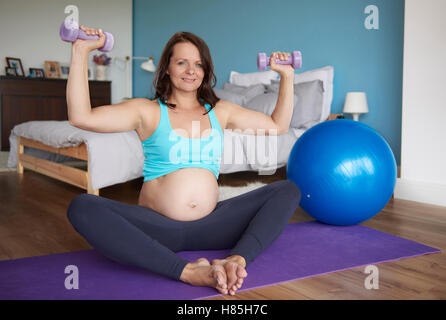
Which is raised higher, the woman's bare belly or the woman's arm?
the woman's arm

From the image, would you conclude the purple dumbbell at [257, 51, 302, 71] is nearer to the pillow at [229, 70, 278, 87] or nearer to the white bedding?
the white bedding

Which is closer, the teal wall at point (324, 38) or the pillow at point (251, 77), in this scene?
the teal wall at point (324, 38)

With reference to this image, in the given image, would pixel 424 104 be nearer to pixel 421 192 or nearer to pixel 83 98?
pixel 421 192

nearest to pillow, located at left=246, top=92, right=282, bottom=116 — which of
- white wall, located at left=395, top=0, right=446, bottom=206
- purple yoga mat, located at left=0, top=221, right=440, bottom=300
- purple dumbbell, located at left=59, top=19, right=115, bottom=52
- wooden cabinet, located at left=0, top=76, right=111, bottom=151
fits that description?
white wall, located at left=395, top=0, right=446, bottom=206

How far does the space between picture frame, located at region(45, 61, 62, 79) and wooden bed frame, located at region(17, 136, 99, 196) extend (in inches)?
95.9

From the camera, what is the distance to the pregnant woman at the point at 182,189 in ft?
4.57

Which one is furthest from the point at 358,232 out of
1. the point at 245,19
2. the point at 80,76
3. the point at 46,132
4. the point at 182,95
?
the point at 245,19

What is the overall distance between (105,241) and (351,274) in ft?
2.86

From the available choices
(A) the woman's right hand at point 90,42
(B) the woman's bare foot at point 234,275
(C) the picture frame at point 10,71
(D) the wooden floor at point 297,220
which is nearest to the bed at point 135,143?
(D) the wooden floor at point 297,220

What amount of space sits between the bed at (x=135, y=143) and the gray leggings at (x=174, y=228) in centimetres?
133

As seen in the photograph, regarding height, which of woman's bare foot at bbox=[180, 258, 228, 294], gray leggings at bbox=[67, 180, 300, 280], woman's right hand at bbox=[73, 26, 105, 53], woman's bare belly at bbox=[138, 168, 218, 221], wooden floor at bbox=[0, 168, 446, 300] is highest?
woman's right hand at bbox=[73, 26, 105, 53]

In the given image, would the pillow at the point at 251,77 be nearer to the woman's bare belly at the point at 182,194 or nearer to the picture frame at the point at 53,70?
the picture frame at the point at 53,70

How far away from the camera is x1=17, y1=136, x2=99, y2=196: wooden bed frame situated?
2.91 metres

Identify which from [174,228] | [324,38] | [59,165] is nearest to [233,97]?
[324,38]
